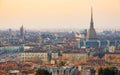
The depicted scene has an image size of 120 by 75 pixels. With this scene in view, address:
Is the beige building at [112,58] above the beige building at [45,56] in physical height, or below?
below

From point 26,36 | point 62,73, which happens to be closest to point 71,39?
point 26,36

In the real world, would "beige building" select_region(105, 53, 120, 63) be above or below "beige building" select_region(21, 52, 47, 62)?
below

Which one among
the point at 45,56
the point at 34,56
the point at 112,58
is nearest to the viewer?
the point at 112,58

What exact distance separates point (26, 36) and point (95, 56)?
1507 mm

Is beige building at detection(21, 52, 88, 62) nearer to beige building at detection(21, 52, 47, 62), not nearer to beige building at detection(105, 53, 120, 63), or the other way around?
beige building at detection(21, 52, 47, 62)

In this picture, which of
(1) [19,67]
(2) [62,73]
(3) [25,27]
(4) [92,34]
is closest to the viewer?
(2) [62,73]

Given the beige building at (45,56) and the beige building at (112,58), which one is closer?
the beige building at (112,58)

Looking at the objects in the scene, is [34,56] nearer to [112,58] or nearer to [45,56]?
[45,56]

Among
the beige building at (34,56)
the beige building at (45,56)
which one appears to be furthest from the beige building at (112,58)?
the beige building at (34,56)

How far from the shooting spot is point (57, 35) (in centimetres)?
1039

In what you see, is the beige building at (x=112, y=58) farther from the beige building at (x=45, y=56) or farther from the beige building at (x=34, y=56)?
the beige building at (x=34, y=56)

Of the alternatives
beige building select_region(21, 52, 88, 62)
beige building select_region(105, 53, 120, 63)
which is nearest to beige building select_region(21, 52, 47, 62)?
beige building select_region(21, 52, 88, 62)

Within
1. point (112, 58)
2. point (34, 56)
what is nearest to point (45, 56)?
point (34, 56)

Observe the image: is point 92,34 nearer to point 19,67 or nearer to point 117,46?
point 117,46
